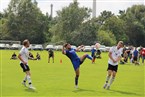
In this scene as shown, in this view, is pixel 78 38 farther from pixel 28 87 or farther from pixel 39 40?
pixel 28 87

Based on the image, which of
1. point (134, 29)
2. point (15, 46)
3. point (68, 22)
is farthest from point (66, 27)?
point (15, 46)

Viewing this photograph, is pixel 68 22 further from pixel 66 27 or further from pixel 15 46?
pixel 15 46

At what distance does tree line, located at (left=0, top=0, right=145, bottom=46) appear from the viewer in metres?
102


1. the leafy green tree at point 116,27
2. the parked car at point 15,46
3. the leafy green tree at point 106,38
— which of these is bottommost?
the parked car at point 15,46

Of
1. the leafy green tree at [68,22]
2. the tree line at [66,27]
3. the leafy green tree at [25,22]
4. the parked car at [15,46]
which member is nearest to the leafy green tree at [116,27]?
the tree line at [66,27]

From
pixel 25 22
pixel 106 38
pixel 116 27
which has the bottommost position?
pixel 106 38

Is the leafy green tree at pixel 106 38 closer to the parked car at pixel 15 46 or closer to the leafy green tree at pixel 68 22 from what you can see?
the leafy green tree at pixel 68 22

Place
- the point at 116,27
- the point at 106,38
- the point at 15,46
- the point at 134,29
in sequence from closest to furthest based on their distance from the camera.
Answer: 1. the point at 15,46
2. the point at 106,38
3. the point at 116,27
4. the point at 134,29

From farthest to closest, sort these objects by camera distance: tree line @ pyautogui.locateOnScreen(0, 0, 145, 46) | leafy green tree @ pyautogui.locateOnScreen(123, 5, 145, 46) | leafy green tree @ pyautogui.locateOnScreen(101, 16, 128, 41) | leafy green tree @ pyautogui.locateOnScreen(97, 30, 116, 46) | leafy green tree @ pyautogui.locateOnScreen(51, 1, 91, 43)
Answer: leafy green tree @ pyautogui.locateOnScreen(123, 5, 145, 46) < leafy green tree @ pyautogui.locateOnScreen(101, 16, 128, 41) < leafy green tree @ pyautogui.locateOnScreen(51, 1, 91, 43) < tree line @ pyautogui.locateOnScreen(0, 0, 145, 46) < leafy green tree @ pyautogui.locateOnScreen(97, 30, 116, 46)

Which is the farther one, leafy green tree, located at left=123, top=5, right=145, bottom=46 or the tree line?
leafy green tree, located at left=123, top=5, right=145, bottom=46

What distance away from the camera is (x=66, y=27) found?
103625 mm

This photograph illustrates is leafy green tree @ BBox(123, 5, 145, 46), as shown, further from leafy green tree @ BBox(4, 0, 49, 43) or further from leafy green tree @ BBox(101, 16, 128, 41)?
leafy green tree @ BBox(4, 0, 49, 43)

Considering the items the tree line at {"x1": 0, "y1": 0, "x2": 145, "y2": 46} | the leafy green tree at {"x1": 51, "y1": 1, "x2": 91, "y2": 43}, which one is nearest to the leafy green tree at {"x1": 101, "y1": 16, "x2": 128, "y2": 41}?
the tree line at {"x1": 0, "y1": 0, "x2": 145, "y2": 46}

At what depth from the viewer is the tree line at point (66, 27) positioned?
10169 centimetres
